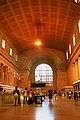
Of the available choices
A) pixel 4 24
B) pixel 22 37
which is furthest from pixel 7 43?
pixel 4 24

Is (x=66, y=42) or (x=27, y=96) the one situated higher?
(x=66, y=42)

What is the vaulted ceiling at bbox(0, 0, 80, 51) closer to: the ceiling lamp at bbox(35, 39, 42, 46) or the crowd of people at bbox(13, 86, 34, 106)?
the ceiling lamp at bbox(35, 39, 42, 46)

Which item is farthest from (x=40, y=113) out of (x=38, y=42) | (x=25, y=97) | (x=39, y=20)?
(x=38, y=42)

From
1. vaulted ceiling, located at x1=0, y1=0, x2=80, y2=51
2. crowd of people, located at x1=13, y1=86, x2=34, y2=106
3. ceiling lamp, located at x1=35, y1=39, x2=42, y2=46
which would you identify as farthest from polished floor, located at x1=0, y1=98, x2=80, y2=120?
ceiling lamp, located at x1=35, y1=39, x2=42, y2=46

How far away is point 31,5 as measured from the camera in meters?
27.8

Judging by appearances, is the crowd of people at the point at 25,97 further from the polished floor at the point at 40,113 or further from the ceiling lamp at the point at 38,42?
the ceiling lamp at the point at 38,42

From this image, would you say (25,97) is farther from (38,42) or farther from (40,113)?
(38,42)

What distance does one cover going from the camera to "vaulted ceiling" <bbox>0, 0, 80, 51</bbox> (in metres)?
27.0

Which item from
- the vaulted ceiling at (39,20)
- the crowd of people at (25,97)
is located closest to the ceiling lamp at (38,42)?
the vaulted ceiling at (39,20)

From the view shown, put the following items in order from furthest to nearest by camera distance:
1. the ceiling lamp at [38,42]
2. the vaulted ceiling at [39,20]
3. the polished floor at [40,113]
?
the ceiling lamp at [38,42] → the vaulted ceiling at [39,20] → the polished floor at [40,113]

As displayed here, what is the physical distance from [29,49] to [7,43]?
34.4 feet

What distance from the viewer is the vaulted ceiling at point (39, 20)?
2695cm

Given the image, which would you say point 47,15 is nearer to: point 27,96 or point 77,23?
point 77,23

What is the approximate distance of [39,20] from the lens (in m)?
32.5
